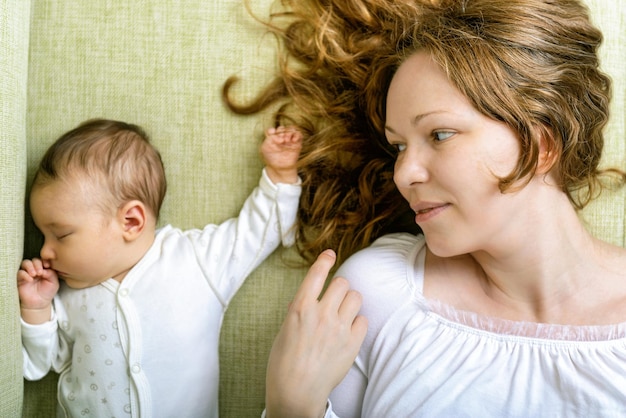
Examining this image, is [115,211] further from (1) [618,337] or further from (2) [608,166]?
(2) [608,166]

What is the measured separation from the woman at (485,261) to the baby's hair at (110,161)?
0.50 m

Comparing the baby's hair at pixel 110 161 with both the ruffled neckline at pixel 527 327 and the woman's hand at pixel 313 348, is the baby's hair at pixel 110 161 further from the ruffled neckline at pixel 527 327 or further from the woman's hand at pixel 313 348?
the ruffled neckline at pixel 527 327

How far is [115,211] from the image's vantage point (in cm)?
144

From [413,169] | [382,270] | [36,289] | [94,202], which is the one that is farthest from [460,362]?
[36,289]

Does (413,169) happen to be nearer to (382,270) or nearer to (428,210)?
(428,210)

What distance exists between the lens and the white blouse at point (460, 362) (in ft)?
3.97

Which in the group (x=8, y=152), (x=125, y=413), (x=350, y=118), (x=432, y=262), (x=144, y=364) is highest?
(x=350, y=118)

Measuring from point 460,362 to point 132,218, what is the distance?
838 mm

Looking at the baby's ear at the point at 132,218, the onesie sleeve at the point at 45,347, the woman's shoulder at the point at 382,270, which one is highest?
the baby's ear at the point at 132,218

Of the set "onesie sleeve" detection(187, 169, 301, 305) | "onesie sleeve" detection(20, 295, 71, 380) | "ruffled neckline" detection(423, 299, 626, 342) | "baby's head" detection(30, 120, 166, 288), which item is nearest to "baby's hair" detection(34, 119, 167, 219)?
"baby's head" detection(30, 120, 166, 288)

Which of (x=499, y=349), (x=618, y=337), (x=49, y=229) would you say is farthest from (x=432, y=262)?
(x=49, y=229)

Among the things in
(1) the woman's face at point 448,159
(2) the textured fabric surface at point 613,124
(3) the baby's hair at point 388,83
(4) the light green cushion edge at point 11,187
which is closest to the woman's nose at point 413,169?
(1) the woman's face at point 448,159

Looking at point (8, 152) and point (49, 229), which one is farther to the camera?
point (49, 229)

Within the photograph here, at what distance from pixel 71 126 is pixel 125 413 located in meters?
0.74
